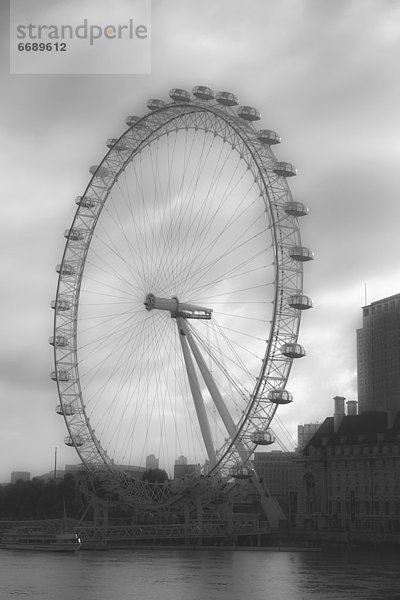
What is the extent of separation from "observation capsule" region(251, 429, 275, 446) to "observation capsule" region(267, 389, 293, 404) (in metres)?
2.26

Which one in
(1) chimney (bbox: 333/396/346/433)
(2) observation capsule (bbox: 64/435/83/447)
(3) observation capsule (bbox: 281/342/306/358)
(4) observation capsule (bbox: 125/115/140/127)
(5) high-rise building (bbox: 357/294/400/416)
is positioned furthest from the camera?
(5) high-rise building (bbox: 357/294/400/416)

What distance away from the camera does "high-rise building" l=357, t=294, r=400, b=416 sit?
147625mm

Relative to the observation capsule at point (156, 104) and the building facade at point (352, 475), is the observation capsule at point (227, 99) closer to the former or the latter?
the observation capsule at point (156, 104)

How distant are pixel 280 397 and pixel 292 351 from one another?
9.09 feet

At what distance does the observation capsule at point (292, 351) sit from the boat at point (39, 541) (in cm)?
2432

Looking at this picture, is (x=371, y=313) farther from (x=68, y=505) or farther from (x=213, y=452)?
(x=213, y=452)

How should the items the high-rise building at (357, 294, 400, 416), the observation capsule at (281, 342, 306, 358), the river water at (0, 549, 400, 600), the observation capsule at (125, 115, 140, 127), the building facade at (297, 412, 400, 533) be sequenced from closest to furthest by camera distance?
the river water at (0, 549, 400, 600) → the observation capsule at (281, 342, 306, 358) → the observation capsule at (125, 115, 140, 127) → the building facade at (297, 412, 400, 533) → the high-rise building at (357, 294, 400, 416)

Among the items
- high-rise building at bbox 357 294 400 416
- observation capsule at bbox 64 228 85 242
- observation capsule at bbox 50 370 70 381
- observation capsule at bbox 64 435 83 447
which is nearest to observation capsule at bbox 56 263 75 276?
observation capsule at bbox 64 228 85 242

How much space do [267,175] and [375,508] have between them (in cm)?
3437

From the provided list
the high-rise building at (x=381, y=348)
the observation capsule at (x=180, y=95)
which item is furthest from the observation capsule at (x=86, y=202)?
the high-rise building at (x=381, y=348)

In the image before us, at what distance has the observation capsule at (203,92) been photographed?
192 ft

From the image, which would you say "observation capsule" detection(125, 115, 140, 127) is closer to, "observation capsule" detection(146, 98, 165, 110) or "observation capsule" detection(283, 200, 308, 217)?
"observation capsule" detection(146, 98, 165, 110)

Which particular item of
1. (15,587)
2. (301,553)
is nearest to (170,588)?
(15,587)

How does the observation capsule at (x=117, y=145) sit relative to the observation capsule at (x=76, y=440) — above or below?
above
